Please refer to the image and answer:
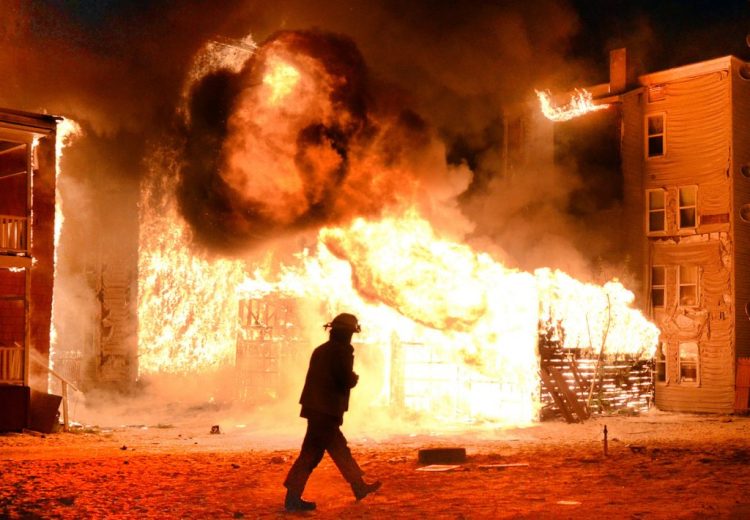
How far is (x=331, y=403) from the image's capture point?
809 centimetres

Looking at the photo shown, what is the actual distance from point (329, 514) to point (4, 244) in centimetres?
1224

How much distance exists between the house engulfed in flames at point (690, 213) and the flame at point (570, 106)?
0.51 meters

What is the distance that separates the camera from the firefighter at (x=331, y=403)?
802 cm

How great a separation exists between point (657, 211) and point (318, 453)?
69.0 feet

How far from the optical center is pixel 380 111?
17.9 metres

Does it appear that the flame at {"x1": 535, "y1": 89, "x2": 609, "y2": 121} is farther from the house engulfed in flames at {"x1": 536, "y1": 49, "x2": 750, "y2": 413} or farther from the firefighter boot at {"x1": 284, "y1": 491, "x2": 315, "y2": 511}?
the firefighter boot at {"x1": 284, "y1": 491, "x2": 315, "y2": 511}

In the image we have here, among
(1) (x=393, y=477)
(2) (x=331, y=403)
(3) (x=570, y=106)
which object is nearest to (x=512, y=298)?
(1) (x=393, y=477)

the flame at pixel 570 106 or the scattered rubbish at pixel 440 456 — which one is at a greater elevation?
the flame at pixel 570 106

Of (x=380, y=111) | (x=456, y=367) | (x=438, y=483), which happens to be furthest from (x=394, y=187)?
(x=438, y=483)

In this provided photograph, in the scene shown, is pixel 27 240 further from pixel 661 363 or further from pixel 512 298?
pixel 661 363

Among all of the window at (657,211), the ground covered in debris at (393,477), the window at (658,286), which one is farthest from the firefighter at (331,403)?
A: the window at (657,211)

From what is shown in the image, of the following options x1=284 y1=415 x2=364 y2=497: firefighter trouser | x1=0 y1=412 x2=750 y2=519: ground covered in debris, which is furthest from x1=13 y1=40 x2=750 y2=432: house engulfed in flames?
x1=284 y1=415 x2=364 y2=497: firefighter trouser

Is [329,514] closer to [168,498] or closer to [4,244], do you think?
[168,498]

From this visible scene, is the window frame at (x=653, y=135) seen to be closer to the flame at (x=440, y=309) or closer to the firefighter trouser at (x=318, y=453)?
the flame at (x=440, y=309)
